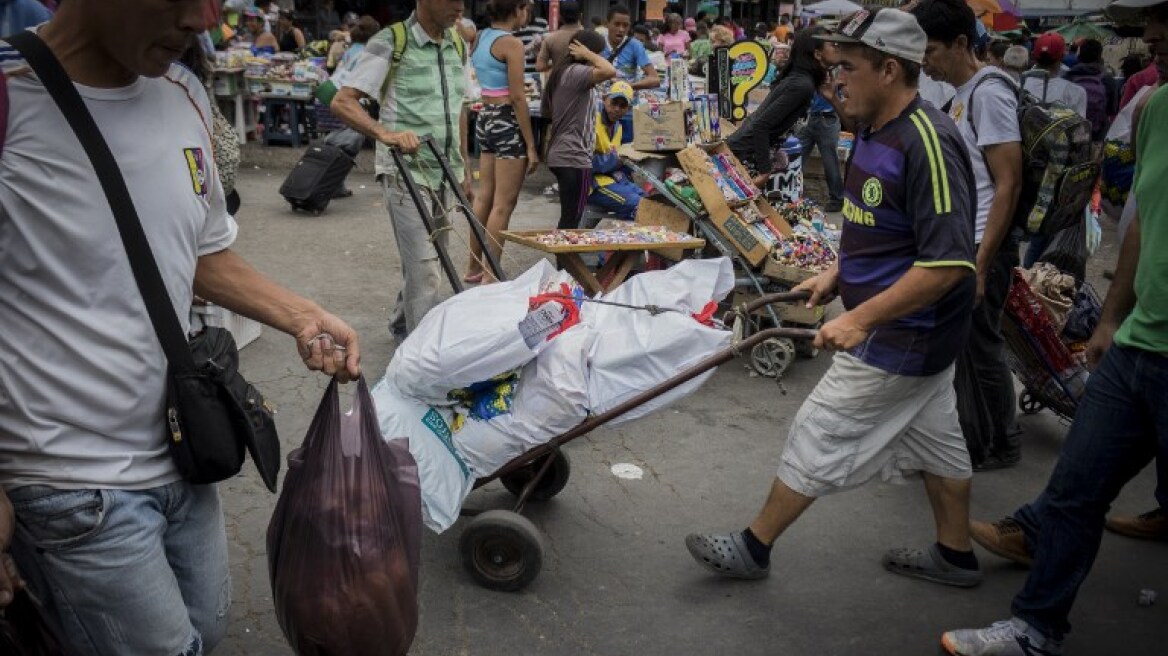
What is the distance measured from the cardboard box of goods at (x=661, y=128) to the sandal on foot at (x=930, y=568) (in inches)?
153

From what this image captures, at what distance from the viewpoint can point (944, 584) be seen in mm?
3949

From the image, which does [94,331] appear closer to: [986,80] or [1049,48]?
[986,80]

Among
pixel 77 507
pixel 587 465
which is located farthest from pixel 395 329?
pixel 77 507

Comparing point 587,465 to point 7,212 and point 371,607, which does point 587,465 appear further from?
point 7,212

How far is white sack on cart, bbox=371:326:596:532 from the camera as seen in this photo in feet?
11.6

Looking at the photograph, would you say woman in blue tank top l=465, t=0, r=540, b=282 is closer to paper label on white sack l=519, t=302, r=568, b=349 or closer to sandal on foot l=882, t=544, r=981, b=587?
paper label on white sack l=519, t=302, r=568, b=349

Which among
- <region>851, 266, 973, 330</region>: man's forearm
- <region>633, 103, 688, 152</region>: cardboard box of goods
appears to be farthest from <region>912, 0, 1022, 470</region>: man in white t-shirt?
<region>633, 103, 688, 152</region>: cardboard box of goods

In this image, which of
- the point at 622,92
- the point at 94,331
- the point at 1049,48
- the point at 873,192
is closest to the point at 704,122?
the point at 622,92

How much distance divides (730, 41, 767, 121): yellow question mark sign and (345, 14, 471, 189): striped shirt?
415cm

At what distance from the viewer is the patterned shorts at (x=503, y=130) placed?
7.39 metres

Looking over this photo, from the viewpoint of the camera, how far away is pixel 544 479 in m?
4.34

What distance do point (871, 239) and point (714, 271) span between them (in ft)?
1.96

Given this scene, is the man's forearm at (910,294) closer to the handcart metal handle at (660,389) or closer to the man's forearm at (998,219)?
the handcart metal handle at (660,389)

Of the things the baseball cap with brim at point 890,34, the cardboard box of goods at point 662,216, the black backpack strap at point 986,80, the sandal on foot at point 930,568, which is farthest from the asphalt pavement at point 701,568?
the baseball cap with brim at point 890,34
